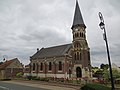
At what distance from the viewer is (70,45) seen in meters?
45.3

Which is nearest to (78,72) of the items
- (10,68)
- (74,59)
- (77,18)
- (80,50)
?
(74,59)

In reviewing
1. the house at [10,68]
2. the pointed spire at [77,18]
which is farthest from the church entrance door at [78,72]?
the house at [10,68]

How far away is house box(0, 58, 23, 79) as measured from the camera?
55.5 meters

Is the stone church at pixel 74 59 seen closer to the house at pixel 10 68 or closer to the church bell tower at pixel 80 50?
the church bell tower at pixel 80 50

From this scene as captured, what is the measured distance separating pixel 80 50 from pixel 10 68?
29359 mm

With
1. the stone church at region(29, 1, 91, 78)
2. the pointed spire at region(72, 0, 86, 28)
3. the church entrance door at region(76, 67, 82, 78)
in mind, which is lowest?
the church entrance door at region(76, 67, 82, 78)

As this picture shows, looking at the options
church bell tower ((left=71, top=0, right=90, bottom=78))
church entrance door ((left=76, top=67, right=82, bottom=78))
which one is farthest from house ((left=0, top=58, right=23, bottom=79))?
church bell tower ((left=71, top=0, right=90, bottom=78))

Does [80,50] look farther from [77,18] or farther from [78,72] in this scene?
[77,18]

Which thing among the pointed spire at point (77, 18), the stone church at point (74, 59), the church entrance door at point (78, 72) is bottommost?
the church entrance door at point (78, 72)

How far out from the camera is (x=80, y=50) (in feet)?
143

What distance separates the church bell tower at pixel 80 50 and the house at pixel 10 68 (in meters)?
25.5

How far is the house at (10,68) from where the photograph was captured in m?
55.5

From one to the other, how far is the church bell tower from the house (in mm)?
25518

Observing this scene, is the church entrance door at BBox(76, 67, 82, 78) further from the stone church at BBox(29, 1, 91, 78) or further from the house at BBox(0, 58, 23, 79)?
the house at BBox(0, 58, 23, 79)
